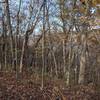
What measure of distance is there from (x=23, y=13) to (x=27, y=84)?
17961 mm

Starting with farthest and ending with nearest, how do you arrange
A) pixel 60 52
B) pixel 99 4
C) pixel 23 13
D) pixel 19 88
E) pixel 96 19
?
pixel 60 52 < pixel 23 13 < pixel 19 88 < pixel 96 19 < pixel 99 4

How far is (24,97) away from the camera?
14.9 m

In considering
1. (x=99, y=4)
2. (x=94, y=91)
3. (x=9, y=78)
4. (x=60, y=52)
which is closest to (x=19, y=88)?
(x=9, y=78)

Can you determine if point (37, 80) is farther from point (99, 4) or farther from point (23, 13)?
point (23, 13)

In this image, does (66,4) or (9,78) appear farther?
(66,4)

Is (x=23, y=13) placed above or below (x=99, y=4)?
above

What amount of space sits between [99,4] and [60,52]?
3482cm

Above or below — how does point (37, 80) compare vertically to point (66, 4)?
below

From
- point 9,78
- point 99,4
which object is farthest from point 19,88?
point 99,4

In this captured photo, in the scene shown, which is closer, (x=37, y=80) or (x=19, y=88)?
(x=19, y=88)

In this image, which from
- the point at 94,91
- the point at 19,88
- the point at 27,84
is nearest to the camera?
the point at 19,88

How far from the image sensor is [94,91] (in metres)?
19.2

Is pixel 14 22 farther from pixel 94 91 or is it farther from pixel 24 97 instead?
pixel 24 97

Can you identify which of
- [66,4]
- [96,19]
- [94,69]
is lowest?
[94,69]
